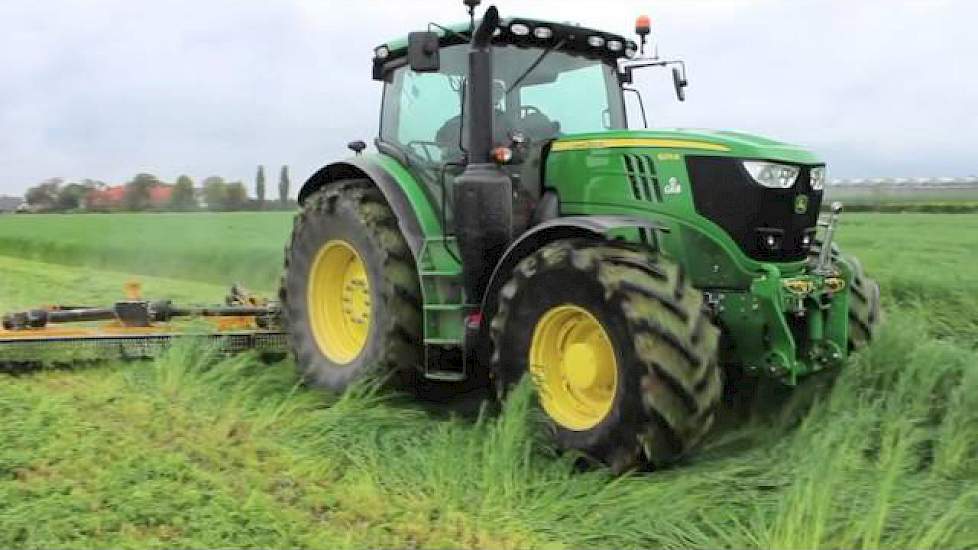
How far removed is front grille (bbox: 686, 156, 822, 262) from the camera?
16.3ft

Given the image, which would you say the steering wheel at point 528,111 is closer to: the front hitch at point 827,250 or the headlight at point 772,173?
the headlight at point 772,173

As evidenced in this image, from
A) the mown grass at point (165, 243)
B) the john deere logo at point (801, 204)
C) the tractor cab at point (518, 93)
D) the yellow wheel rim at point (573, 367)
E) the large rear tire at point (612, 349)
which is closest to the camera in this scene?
the large rear tire at point (612, 349)

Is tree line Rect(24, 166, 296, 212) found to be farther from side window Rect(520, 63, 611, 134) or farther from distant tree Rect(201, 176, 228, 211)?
side window Rect(520, 63, 611, 134)

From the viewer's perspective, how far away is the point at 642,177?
5191 millimetres

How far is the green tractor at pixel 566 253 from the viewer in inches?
179

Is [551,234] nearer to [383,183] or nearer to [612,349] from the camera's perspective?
[612,349]

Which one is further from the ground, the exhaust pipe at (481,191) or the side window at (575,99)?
the side window at (575,99)

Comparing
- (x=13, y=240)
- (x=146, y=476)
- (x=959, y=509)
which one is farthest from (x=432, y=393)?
(x=13, y=240)

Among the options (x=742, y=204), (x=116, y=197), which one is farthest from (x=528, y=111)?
(x=116, y=197)

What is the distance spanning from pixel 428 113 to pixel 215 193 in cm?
1577

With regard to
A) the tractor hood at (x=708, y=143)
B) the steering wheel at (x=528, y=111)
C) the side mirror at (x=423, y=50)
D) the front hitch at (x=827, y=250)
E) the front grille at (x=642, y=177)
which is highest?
the side mirror at (x=423, y=50)

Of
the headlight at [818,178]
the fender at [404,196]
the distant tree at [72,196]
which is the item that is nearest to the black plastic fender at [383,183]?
the fender at [404,196]

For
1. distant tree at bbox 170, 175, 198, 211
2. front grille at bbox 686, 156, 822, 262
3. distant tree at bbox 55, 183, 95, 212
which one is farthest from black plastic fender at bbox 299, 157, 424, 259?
distant tree at bbox 55, 183, 95, 212

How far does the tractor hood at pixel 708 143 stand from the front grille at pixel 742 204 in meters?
0.07
